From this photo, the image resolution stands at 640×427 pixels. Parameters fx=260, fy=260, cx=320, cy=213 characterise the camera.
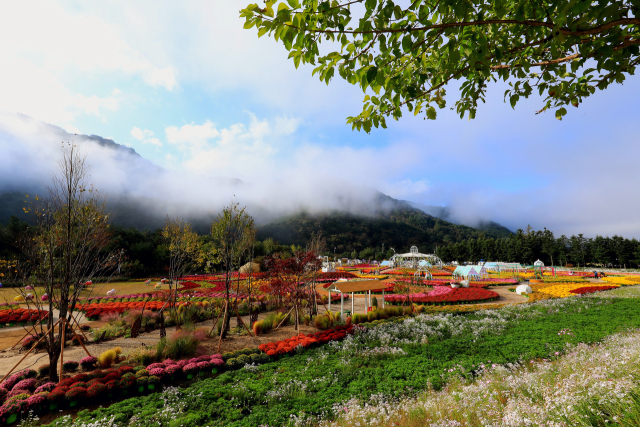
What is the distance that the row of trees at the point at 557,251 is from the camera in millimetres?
62219

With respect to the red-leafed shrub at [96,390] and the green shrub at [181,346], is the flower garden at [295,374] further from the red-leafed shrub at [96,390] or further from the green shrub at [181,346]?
the green shrub at [181,346]

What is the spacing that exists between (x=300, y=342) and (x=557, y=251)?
87014 mm

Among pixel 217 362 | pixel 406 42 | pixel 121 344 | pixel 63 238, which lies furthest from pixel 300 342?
pixel 406 42

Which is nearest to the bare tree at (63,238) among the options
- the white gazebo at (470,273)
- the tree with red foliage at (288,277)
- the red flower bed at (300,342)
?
the red flower bed at (300,342)

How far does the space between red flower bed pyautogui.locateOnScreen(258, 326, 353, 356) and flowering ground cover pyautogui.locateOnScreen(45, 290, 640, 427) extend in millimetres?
270

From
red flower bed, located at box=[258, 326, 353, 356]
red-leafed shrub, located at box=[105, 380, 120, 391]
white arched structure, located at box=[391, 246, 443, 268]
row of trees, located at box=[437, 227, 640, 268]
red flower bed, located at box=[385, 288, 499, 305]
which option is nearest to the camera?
red-leafed shrub, located at box=[105, 380, 120, 391]

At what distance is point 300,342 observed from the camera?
9109 millimetres

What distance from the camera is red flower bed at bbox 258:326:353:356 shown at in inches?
333

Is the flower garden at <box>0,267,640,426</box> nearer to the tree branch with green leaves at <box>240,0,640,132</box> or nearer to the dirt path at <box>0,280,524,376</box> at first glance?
the dirt path at <box>0,280,524,376</box>

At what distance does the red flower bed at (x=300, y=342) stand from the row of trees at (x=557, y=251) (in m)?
80.3

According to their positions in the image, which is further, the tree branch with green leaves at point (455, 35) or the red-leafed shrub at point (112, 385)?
the red-leafed shrub at point (112, 385)

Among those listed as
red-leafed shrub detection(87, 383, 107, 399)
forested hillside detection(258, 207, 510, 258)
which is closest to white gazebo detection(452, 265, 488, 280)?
red-leafed shrub detection(87, 383, 107, 399)

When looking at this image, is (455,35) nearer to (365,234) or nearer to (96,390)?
(96,390)

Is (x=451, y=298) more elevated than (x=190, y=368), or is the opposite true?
(x=190, y=368)
